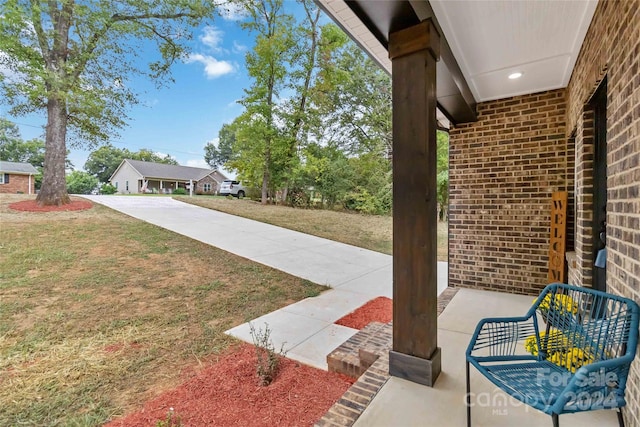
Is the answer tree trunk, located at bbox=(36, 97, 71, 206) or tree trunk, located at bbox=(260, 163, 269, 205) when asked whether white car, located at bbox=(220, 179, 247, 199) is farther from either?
tree trunk, located at bbox=(36, 97, 71, 206)

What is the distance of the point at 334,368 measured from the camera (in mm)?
2586

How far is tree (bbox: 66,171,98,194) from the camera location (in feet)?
37.7

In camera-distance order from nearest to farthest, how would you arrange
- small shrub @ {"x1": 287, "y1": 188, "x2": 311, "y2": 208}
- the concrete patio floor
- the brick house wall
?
the concrete patio floor < the brick house wall < small shrub @ {"x1": 287, "y1": 188, "x2": 311, "y2": 208}

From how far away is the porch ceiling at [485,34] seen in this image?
1865 millimetres

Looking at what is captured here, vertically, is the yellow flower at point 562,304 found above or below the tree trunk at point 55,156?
below

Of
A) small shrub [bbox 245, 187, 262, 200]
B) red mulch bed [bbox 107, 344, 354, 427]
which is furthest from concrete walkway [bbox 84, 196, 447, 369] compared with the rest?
small shrub [bbox 245, 187, 262, 200]

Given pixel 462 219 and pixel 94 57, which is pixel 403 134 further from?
pixel 94 57

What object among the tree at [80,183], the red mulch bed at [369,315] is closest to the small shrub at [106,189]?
the tree at [80,183]

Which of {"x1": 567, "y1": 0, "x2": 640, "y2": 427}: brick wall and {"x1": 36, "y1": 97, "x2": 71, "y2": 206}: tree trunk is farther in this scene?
{"x1": 36, "y1": 97, "x2": 71, "y2": 206}: tree trunk

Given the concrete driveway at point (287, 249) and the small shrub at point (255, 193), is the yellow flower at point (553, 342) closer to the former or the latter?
the concrete driveway at point (287, 249)

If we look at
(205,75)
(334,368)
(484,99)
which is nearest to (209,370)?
(334,368)

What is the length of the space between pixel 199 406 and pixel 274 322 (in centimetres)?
160

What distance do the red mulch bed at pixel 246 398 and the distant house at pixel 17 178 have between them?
11882 mm

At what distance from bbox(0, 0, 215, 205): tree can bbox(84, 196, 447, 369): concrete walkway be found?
112 inches
